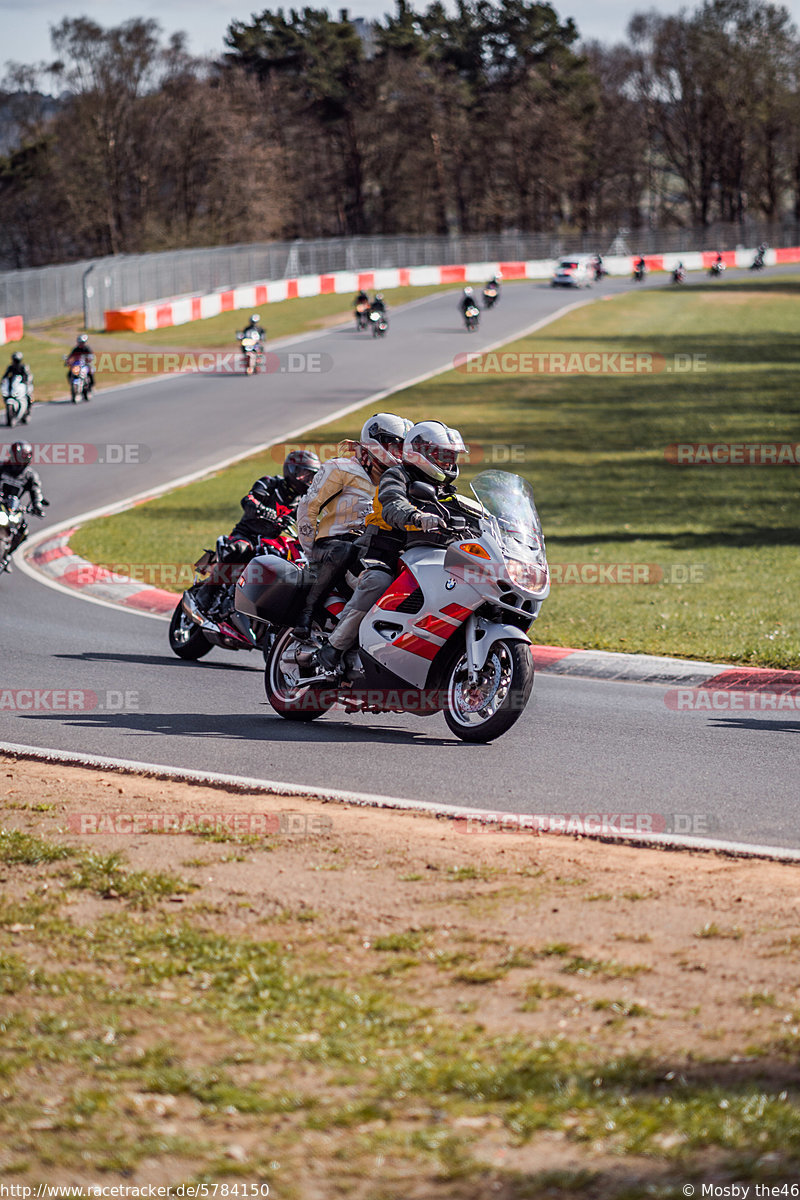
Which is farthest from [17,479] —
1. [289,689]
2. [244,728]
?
[244,728]

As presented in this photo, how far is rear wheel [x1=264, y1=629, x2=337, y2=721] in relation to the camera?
969 cm

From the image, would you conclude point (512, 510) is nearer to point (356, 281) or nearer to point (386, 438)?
point (386, 438)

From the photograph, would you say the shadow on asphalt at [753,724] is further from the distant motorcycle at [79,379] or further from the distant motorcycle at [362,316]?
the distant motorcycle at [362,316]

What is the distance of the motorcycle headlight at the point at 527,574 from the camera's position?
27.4 ft

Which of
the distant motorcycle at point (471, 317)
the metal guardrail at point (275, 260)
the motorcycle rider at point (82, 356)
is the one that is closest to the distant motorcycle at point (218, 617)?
the motorcycle rider at point (82, 356)

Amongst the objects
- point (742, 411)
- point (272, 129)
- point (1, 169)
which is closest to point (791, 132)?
point (272, 129)

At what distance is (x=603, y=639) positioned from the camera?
13070 millimetres

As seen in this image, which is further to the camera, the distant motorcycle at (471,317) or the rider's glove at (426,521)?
the distant motorcycle at (471,317)

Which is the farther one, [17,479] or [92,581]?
[92,581]

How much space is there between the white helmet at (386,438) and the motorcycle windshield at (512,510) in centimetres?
55

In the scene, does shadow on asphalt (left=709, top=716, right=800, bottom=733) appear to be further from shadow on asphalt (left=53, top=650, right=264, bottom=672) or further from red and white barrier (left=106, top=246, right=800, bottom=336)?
red and white barrier (left=106, top=246, right=800, bottom=336)

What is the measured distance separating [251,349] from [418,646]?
3144 cm

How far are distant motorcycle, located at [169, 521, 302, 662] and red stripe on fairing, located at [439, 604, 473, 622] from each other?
102 inches

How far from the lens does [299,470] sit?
36.8 ft
